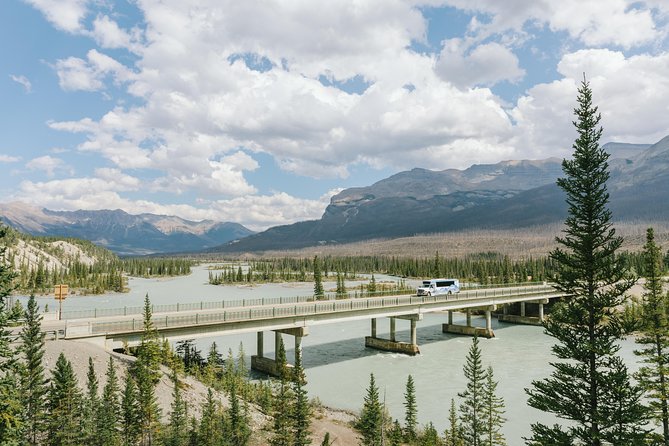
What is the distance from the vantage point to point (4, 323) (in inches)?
759

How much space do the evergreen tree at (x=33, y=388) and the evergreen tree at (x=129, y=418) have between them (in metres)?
4.91

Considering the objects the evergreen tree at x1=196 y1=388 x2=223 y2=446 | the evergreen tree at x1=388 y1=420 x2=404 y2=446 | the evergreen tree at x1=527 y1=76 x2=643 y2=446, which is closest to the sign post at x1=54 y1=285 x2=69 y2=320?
the evergreen tree at x1=196 y1=388 x2=223 y2=446


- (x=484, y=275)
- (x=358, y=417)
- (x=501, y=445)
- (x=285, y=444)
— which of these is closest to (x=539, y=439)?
(x=501, y=445)

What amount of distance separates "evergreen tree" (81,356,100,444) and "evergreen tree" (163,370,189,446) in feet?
15.9

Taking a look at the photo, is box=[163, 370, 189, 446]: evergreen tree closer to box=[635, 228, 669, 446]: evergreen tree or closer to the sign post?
the sign post

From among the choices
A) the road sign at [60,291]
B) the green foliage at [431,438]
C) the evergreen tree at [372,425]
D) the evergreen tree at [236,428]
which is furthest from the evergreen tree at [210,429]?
the road sign at [60,291]

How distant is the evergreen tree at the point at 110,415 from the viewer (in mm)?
30594

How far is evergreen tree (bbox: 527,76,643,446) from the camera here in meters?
21.4

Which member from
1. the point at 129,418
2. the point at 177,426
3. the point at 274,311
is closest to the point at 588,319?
the point at 177,426

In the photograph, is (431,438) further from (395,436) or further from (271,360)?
(271,360)

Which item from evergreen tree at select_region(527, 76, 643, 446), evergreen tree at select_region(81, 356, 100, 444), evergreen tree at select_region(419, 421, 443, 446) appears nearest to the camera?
evergreen tree at select_region(527, 76, 643, 446)

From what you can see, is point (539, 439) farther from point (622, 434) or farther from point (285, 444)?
point (285, 444)

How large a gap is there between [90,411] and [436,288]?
61.8m

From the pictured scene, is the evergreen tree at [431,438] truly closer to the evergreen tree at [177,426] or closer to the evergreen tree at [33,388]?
the evergreen tree at [177,426]
